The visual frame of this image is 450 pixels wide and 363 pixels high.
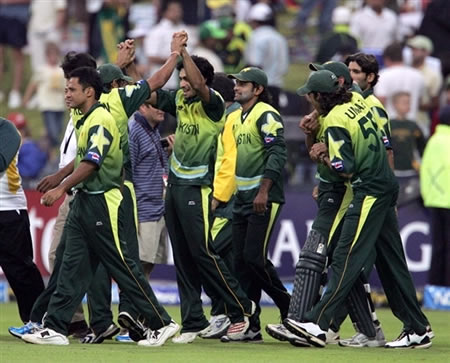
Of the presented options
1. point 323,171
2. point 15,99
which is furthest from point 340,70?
point 15,99

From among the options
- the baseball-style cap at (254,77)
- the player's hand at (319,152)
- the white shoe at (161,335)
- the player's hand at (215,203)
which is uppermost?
the baseball-style cap at (254,77)

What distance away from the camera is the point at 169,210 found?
42.0 ft

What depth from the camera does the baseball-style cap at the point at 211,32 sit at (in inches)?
848

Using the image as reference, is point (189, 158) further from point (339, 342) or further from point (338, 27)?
point (338, 27)

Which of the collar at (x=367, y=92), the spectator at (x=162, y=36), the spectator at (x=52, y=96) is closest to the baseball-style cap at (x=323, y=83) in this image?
the collar at (x=367, y=92)

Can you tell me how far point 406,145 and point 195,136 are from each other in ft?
20.1

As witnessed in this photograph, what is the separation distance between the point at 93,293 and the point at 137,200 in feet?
4.67

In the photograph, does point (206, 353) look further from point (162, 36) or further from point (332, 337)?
point (162, 36)

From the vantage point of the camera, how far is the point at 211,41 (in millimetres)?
21453

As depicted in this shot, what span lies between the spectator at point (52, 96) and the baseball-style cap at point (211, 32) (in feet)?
7.08

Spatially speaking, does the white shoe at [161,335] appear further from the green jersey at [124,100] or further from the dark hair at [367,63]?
the dark hair at [367,63]

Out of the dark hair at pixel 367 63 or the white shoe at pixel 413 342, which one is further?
the dark hair at pixel 367 63

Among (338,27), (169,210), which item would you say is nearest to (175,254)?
(169,210)

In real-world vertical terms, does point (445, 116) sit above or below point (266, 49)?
below
